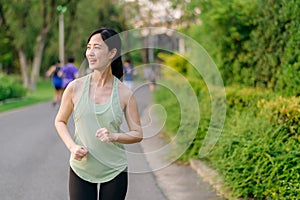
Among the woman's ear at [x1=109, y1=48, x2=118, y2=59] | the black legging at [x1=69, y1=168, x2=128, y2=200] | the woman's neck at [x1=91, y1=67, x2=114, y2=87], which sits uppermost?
the woman's ear at [x1=109, y1=48, x2=118, y2=59]

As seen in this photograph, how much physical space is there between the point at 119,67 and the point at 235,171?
2762 mm

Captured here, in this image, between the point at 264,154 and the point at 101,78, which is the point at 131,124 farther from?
the point at 264,154

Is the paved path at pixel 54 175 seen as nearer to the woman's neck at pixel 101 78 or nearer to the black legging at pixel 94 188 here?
the black legging at pixel 94 188

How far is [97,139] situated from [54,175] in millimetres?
4846

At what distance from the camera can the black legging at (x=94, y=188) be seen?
351 centimetres

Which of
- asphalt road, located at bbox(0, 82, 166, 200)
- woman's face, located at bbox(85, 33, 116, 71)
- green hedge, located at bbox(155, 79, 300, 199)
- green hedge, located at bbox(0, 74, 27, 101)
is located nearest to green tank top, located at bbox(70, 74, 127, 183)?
woman's face, located at bbox(85, 33, 116, 71)

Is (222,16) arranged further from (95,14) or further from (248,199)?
(95,14)

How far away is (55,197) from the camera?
6.61m

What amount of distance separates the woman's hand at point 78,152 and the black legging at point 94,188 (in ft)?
0.85

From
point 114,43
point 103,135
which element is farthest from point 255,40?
point 103,135

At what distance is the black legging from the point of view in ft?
11.5

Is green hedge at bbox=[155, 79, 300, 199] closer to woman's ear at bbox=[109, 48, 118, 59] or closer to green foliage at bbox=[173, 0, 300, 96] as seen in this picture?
green foliage at bbox=[173, 0, 300, 96]

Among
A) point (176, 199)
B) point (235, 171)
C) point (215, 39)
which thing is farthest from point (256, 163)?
point (215, 39)

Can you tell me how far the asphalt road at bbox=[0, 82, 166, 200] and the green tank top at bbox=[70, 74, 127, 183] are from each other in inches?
10.0
